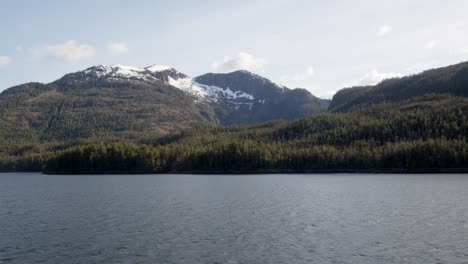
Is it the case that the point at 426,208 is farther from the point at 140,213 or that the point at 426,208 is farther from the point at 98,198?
the point at 98,198

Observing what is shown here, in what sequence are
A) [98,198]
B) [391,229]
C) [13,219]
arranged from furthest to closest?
1. [98,198]
2. [13,219]
3. [391,229]

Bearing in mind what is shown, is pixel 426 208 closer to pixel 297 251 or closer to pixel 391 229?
pixel 391 229

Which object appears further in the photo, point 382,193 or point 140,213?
point 382,193

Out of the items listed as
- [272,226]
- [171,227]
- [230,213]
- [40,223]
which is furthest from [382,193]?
[40,223]

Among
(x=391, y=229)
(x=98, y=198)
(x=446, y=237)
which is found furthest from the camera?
(x=98, y=198)

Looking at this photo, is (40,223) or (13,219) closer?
(40,223)

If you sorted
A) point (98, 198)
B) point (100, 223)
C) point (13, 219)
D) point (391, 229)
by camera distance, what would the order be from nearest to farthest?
point (391, 229) < point (100, 223) < point (13, 219) < point (98, 198)

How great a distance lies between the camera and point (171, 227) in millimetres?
64812

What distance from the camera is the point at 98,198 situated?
110625 millimetres

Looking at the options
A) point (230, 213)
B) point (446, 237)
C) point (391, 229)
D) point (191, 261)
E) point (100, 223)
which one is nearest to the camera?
point (191, 261)

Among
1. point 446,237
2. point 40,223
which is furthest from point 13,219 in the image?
point 446,237

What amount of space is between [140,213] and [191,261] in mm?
37627

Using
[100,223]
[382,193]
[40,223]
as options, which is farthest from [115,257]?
[382,193]

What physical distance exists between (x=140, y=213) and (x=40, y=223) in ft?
55.8
